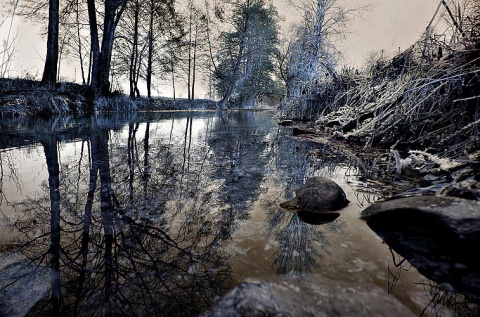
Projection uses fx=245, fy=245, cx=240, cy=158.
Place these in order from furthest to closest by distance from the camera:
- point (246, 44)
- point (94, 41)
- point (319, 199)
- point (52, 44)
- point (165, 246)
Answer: point (246, 44) < point (94, 41) < point (52, 44) < point (319, 199) < point (165, 246)

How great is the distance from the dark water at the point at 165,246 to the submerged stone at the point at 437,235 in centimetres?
7

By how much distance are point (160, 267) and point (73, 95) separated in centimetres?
860

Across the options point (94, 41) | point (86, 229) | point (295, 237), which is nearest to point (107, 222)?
point (86, 229)

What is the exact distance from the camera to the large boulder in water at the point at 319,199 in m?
1.25

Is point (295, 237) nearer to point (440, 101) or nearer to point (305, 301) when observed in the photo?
point (305, 301)

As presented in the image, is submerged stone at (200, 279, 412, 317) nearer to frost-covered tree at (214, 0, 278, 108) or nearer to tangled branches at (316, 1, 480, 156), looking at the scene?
tangled branches at (316, 1, 480, 156)

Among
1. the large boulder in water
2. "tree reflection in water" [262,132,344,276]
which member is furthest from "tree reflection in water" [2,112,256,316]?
the large boulder in water

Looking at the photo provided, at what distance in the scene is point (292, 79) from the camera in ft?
32.8

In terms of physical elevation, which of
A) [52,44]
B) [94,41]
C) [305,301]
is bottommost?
[305,301]

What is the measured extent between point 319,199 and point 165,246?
78 cm

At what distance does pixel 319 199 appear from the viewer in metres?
1.26

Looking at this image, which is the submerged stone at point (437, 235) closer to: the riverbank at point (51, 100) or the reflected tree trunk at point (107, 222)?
the reflected tree trunk at point (107, 222)

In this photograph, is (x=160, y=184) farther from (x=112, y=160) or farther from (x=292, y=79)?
(x=292, y=79)

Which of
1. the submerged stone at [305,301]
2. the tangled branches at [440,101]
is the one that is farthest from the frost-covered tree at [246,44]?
the submerged stone at [305,301]
